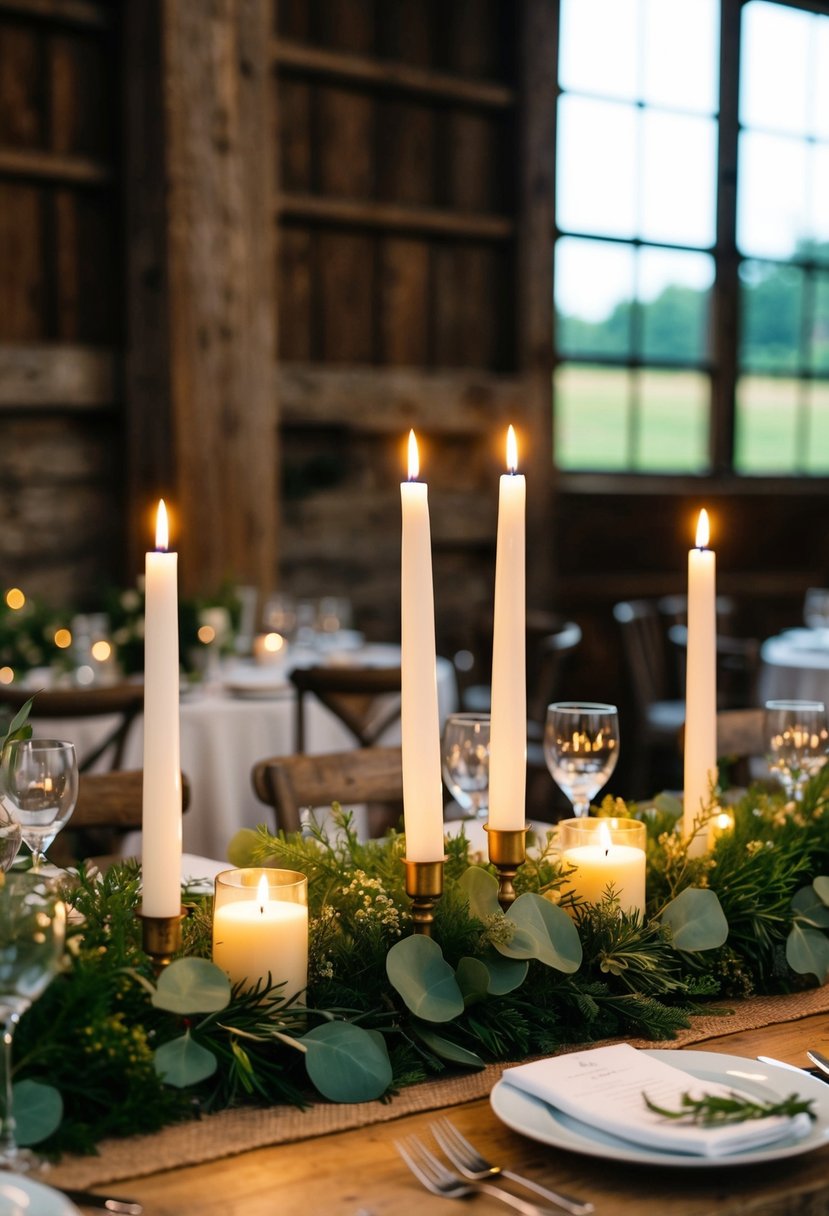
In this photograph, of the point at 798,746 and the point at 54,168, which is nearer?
the point at 798,746

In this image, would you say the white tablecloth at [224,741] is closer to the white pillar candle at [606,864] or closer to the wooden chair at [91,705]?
the wooden chair at [91,705]

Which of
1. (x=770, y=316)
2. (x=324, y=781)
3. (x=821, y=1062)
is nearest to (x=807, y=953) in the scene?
→ (x=821, y=1062)

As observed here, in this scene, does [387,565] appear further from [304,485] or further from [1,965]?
[1,965]

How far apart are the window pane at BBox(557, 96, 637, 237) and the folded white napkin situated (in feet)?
18.3

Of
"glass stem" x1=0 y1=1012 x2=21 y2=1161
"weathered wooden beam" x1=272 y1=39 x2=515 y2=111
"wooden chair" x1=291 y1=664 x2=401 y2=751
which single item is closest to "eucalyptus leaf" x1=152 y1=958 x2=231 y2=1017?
"glass stem" x1=0 y1=1012 x2=21 y2=1161

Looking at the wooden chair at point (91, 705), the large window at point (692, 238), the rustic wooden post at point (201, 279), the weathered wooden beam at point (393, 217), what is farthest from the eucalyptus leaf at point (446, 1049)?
the large window at point (692, 238)

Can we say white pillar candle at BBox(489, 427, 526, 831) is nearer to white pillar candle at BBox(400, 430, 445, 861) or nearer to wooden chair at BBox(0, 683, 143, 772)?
white pillar candle at BBox(400, 430, 445, 861)

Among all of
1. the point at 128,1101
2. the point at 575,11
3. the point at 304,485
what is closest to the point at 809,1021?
the point at 128,1101

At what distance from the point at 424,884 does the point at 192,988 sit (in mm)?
182

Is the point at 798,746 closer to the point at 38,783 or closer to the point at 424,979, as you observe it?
the point at 424,979

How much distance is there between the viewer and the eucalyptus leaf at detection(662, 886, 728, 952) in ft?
3.93

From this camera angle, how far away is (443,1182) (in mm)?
875

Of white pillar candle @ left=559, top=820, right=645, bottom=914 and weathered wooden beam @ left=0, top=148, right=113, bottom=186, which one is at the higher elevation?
weathered wooden beam @ left=0, top=148, right=113, bottom=186

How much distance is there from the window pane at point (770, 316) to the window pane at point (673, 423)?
33 cm
